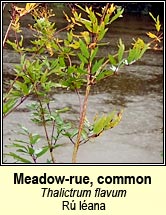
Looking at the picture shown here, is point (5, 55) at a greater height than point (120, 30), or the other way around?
point (120, 30)

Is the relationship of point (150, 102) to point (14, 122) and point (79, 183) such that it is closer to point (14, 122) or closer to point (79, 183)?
point (14, 122)

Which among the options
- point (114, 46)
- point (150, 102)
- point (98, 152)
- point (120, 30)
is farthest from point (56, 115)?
point (120, 30)

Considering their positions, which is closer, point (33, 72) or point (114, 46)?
point (33, 72)

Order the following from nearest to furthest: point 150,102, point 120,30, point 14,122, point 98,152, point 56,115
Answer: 1. point 56,115
2. point 98,152
3. point 14,122
4. point 150,102
5. point 120,30

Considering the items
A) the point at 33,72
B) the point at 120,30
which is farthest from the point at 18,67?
the point at 120,30

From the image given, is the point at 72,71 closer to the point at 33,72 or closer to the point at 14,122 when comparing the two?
the point at 33,72

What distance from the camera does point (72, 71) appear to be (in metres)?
0.78

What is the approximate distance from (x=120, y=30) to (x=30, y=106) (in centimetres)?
942

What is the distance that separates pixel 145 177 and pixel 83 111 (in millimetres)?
219

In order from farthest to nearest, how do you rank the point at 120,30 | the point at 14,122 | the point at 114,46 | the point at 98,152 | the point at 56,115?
1. the point at 120,30
2. the point at 114,46
3. the point at 14,122
4. the point at 98,152
5. the point at 56,115

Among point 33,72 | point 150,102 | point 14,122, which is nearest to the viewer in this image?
point 33,72

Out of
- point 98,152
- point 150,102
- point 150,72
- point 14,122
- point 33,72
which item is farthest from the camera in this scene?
point 150,72

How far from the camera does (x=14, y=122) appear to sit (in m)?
4.04

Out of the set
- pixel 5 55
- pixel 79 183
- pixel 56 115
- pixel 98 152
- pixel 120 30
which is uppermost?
pixel 120 30
